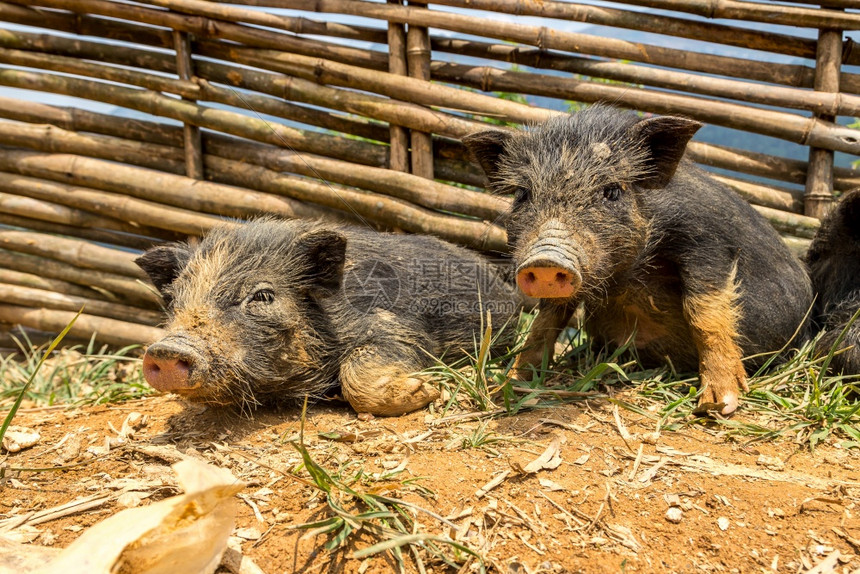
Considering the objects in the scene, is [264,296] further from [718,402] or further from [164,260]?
[718,402]

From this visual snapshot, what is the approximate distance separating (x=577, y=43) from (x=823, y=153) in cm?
161

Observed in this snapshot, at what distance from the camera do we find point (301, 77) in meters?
4.24

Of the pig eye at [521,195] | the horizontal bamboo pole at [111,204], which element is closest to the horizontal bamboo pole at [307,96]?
the horizontal bamboo pole at [111,204]

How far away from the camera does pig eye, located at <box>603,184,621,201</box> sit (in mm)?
2805

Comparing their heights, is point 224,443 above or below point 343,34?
below

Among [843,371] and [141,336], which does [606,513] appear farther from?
[141,336]

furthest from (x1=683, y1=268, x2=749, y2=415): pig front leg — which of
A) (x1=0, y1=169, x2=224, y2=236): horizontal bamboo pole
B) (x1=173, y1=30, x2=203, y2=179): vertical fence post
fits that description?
(x1=173, y1=30, x2=203, y2=179): vertical fence post

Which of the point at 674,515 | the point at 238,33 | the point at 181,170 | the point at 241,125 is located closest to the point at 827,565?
the point at 674,515

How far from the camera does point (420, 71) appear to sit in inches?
161

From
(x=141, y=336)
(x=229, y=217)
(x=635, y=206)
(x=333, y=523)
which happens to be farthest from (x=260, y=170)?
(x=333, y=523)

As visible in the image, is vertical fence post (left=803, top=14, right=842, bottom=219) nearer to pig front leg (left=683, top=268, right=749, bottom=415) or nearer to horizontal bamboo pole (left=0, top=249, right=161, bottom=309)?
pig front leg (left=683, top=268, right=749, bottom=415)

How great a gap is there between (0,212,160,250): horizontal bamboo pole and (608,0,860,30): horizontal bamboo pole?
394 centimetres

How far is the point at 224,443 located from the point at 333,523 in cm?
90

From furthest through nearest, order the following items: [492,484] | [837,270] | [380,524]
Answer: [837,270]
[492,484]
[380,524]
